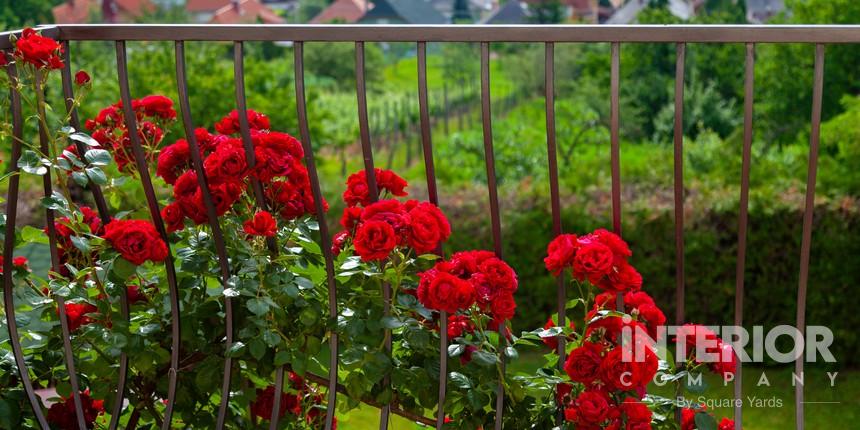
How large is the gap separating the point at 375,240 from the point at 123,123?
592 mm

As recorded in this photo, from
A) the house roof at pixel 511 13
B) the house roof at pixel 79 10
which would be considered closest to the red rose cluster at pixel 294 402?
the house roof at pixel 79 10

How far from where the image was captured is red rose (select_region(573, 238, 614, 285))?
1656 millimetres

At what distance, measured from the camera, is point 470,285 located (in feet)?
5.41

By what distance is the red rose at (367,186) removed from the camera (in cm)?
182

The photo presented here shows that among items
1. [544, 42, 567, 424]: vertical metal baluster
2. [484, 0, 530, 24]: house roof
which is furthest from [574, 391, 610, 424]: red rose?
[484, 0, 530, 24]: house roof

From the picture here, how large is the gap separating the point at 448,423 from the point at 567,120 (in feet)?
29.0

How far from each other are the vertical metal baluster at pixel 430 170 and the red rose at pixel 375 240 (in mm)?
99

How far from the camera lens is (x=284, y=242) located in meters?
1.83

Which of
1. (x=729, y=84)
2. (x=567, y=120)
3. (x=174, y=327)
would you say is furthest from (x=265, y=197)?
(x=729, y=84)

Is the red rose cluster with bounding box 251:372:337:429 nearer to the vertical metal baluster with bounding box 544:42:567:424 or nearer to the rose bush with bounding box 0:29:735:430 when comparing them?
the rose bush with bounding box 0:29:735:430

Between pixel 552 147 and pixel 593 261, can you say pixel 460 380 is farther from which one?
pixel 552 147

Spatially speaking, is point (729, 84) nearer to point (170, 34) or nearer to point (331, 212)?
point (331, 212)

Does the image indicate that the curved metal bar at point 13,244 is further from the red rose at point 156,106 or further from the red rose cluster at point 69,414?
the red rose at point 156,106

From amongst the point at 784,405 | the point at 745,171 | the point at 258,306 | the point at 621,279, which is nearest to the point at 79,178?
the point at 258,306
